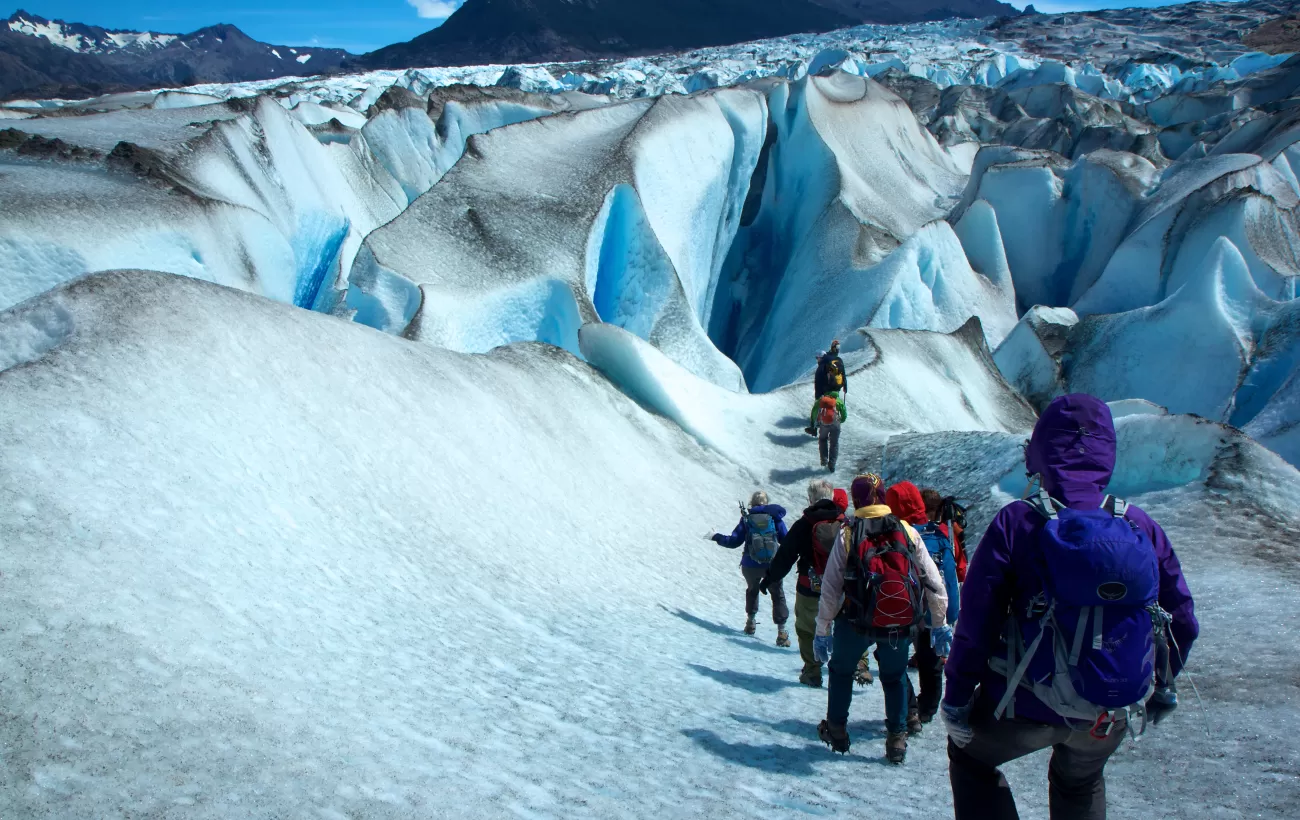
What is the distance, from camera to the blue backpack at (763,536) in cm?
571

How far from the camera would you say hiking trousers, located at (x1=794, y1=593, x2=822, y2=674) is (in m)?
4.71

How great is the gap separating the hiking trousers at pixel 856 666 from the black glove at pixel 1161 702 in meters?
1.06

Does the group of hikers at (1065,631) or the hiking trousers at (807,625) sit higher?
the group of hikers at (1065,631)

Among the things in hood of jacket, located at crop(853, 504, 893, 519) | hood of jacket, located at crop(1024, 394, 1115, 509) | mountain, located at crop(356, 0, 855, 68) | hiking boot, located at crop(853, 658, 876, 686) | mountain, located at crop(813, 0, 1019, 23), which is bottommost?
hiking boot, located at crop(853, 658, 876, 686)

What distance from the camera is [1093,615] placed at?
2178 millimetres

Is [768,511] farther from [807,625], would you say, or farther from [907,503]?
[907,503]

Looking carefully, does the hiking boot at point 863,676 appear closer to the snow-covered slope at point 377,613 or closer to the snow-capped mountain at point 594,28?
the snow-covered slope at point 377,613

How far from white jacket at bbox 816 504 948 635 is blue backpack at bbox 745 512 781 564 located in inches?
89.0

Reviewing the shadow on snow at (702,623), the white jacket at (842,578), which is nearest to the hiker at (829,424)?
the shadow on snow at (702,623)

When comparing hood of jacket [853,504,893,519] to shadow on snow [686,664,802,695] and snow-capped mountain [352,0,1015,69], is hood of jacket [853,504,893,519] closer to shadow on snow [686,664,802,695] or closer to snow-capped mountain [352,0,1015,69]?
shadow on snow [686,664,802,695]

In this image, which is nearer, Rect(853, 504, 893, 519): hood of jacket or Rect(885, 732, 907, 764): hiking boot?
Rect(853, 504, 893, 519): hood of jacket

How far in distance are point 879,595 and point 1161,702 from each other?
3.53 ft

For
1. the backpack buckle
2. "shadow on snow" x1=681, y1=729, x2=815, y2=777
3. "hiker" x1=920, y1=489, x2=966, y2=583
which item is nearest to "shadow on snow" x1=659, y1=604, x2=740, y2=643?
"hiker" x1=920, y1=489, x2=966, y2=583

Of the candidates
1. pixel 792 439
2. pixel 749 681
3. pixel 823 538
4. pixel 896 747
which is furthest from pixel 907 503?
pixel 792 439
